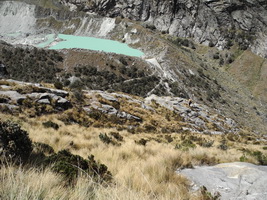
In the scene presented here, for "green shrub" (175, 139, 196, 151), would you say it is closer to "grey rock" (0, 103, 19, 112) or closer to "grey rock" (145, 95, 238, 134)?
"grey rock" (0, 103, 19, 112)

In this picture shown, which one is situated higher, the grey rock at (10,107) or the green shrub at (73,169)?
the green shrub at (73,169)

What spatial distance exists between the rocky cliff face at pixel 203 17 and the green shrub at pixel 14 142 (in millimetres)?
103944

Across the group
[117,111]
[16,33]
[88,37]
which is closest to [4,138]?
[117,111]

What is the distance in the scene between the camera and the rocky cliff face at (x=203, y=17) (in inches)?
3770

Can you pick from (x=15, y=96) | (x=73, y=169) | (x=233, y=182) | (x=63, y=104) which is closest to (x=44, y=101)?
(x=63, y=104)

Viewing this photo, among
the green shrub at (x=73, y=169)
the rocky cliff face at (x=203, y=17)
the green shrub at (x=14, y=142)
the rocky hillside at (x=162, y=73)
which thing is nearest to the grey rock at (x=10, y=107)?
the green shrub at (x=14, y=142)

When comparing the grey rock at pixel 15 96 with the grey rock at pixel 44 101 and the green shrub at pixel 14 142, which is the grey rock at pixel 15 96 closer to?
the grey rock at pixel 44 101

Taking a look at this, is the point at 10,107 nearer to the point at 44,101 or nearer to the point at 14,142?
the point at 44,101

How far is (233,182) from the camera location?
4.06 m

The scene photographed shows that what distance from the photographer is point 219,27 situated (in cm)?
10156

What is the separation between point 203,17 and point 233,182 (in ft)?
382

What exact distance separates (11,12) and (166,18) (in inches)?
3482

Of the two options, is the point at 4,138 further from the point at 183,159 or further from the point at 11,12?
the point at 11,12

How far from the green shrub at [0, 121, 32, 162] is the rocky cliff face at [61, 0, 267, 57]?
10394cm
